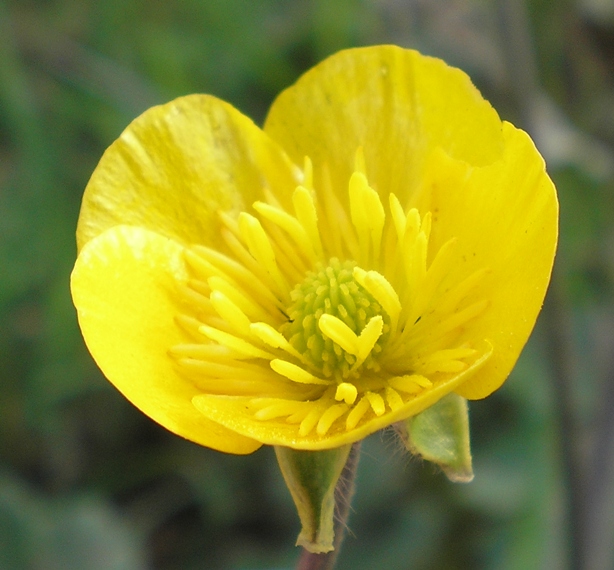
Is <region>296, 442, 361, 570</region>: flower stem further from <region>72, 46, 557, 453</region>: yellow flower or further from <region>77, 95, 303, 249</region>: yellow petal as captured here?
<region>77, 95, 303, 249</region>: yellow petal

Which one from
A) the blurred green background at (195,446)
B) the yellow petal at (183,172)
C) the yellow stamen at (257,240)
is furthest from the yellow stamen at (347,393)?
the blurred green background at (195,446)

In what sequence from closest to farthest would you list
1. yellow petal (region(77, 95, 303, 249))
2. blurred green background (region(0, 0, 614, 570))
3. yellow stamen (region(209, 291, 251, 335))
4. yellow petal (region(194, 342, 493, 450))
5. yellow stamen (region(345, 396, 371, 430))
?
yellow petal (region(194, 342, 493, 450)) → yellow stamen (region(345, 396, 371, 430)) → yellow stamen (region(209, 291, 251, 335)) → yellow petal (region(77, 95, 303, 249)) → blurred green background (region(0, 0, 614, 570))

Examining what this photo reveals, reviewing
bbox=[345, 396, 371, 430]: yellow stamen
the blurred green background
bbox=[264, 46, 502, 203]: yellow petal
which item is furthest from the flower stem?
the blurred green background

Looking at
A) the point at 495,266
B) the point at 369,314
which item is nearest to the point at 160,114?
the point at 369,314

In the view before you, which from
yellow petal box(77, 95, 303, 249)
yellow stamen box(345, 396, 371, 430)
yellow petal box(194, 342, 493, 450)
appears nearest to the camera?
yellow petal box(194, 342, 493, 450)

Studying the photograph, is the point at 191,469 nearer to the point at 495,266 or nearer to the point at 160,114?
the point at 160,114

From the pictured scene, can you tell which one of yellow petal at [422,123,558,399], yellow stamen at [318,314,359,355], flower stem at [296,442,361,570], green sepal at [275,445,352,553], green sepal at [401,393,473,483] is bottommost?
flower stem at [296,442,361,570]

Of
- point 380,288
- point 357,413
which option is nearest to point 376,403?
point 357,413

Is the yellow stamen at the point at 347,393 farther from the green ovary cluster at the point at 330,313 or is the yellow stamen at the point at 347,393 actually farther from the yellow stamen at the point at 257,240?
the yellow stamen at the point at 257,240
